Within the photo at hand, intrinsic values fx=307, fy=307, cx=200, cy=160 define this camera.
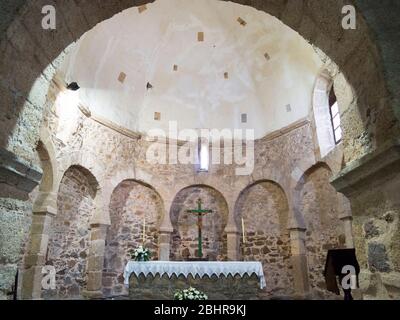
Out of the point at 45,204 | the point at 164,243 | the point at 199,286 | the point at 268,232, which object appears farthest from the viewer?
the point at 268,232

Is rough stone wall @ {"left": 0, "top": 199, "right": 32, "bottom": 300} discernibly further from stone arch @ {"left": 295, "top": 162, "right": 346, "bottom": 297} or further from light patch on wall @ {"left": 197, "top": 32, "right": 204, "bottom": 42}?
light patch on wall @ {"left": 197, "top": 32, "right": 204, "bottom": 42}

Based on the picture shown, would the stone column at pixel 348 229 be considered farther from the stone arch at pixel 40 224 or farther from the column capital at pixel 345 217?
the stone arch at pixel 40 224

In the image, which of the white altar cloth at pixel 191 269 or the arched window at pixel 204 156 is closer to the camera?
the white altar cloth at pixel 191 269

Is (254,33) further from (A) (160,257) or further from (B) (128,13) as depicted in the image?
(A) (160,257)

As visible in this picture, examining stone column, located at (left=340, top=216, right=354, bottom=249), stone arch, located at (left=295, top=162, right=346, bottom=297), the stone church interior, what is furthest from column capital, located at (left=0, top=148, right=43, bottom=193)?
stone arch, located at (left=295, top=162, right=346, bottom=297)

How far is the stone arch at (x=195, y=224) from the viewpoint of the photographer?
900 centimetres

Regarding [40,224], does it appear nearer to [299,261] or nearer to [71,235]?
[71,235]

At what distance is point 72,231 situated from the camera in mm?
7289

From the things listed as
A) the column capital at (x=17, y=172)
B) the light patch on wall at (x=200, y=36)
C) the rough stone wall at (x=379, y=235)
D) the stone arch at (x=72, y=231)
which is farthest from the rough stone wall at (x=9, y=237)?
the light patch on wall at (x=200, y=36)

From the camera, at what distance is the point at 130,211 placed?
8789 mm

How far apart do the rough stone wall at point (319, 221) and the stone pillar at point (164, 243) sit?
12.3 ft

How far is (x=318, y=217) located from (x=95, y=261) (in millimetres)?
5672

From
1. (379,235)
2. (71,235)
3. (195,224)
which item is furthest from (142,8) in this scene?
(379,235)

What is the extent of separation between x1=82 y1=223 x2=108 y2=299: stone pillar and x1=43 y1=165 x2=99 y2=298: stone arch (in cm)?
11
